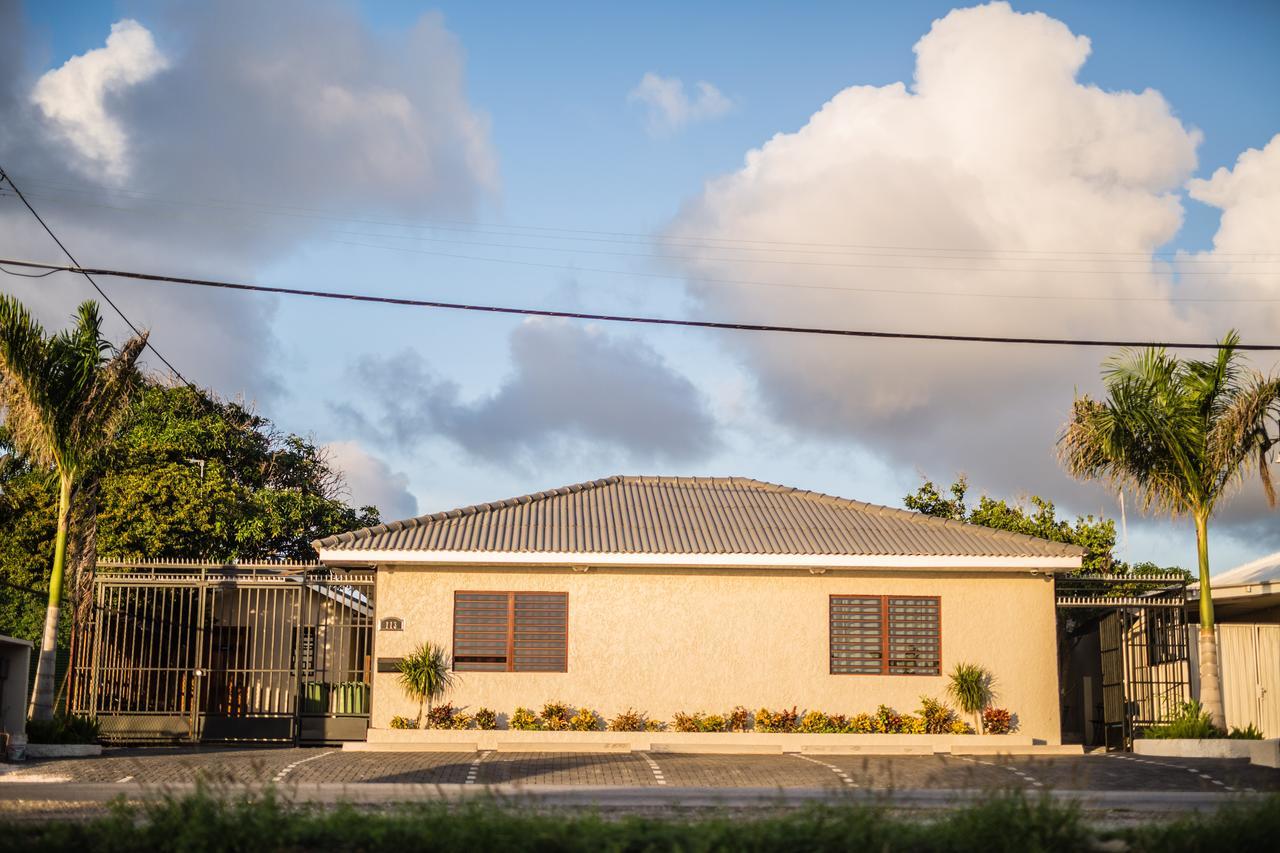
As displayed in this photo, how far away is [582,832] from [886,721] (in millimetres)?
13022

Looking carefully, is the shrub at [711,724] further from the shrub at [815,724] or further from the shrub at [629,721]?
the shrub at [815,724]

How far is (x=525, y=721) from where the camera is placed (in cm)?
2172

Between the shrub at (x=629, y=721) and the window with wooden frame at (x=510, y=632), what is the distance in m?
1.18

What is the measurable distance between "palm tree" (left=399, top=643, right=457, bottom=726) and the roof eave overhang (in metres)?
1.46

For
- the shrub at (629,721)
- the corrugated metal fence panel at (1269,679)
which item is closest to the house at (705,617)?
the shrub at (629,721)

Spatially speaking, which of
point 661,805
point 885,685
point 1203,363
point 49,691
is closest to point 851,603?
point 885,685

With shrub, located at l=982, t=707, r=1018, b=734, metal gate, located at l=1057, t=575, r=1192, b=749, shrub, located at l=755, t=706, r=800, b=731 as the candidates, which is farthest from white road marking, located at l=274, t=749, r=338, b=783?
metal gate, located at l=1057, t=575, r=1192, b=749

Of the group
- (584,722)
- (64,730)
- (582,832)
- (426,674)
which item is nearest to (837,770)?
(584,722)

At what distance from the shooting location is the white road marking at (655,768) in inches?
664

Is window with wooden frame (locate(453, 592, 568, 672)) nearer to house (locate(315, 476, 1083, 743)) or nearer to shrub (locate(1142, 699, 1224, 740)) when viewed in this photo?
house (locate(315, 476, 1083, 743))

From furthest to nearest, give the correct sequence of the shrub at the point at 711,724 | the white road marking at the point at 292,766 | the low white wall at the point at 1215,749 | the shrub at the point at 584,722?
the shrub at the point at 711,724, the shrub at the point at 584,722, the low white wall at the point at 1215,749, the white road marking at the point at 292,766

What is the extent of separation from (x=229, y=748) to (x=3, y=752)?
418 centimetres

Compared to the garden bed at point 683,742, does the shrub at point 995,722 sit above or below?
above

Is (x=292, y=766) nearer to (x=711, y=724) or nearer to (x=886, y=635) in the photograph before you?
(x=711, y=724)
